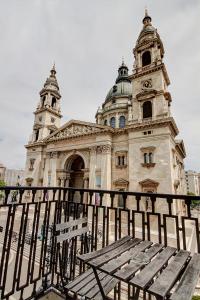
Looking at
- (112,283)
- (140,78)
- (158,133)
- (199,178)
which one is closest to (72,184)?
(158,133)

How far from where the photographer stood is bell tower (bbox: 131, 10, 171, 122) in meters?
19.2

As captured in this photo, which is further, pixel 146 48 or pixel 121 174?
pixel 146 48

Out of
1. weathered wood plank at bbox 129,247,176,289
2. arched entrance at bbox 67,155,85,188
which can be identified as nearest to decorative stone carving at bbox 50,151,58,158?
arched entrance at bbox 67,155,85,188

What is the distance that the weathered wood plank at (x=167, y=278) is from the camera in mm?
1474

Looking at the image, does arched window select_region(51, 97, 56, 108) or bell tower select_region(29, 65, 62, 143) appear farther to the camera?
arched window select_region(51, 97, 56, 108)

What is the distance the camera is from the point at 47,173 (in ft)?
85.7

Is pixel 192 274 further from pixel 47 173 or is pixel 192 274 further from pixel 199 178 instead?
pixel 199 178

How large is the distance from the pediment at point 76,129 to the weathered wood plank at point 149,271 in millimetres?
19553

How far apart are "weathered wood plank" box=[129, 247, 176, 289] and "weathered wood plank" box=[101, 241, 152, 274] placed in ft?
0.77

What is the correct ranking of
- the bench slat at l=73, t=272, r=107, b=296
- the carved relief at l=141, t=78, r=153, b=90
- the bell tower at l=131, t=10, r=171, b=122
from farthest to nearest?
the carved relief at l=141, t=78, r=153, b=90, the bell tower at l=131, t=10, r=171, b=122, the bench slat at l=73, t=272, r=107, b=296

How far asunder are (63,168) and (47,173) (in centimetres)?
305

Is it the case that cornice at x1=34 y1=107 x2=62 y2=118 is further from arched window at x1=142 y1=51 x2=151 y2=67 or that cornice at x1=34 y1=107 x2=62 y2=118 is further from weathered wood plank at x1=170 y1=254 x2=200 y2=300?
weathered wood plank at x1=170 y1=254 x2=200 y2=300

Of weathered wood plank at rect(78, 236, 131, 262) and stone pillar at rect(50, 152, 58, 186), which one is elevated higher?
stone pillar at rect(50, 152, 58, 186)

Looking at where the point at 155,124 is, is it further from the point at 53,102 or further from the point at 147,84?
the point at 53,102
